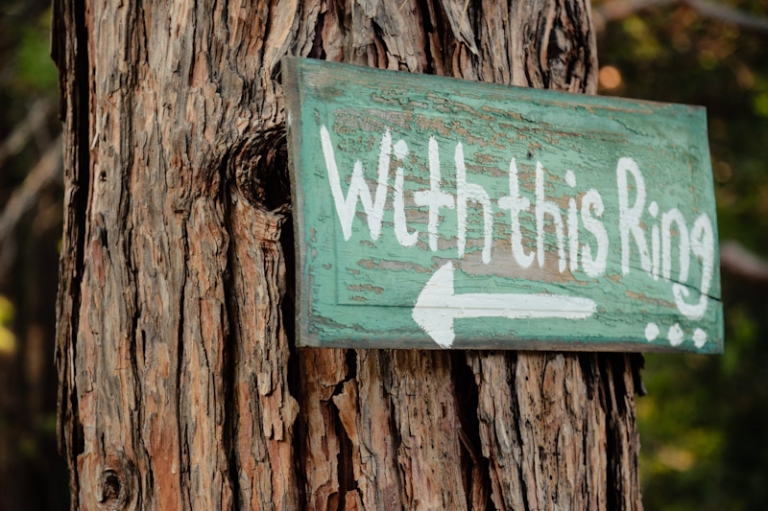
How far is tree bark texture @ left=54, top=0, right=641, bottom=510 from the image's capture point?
1.03 m

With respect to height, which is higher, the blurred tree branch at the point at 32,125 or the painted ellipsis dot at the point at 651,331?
the blurred tree branch at the point at 32,125

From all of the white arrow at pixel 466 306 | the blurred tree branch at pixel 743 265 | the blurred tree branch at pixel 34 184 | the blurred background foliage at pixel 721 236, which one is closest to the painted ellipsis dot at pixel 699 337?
the white arrow at pixel 466 306

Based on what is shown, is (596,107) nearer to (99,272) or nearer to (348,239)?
(348,239)

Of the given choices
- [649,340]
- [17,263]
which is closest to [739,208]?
[649,340]

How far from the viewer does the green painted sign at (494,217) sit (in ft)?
3.22

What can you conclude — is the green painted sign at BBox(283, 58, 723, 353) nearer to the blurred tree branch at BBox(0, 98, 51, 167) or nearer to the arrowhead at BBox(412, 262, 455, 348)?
the arrowhead at BBox(412, 262, 455, 348)

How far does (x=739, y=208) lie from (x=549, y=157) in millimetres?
3833

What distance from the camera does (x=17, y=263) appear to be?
5.06 m

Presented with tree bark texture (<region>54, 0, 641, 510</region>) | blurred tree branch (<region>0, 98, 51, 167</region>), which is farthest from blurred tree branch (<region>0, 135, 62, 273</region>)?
tree bark texture (<region>54, 0, 641, 510</region>)

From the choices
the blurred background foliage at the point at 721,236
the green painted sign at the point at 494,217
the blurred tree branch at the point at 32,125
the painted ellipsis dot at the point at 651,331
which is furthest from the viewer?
the blurred background foliage at the point at 721,236

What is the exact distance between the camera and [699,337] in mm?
1282

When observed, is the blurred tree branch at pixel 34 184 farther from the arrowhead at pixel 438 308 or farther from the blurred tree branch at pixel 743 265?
the blurred tree branch at pixel 743 265

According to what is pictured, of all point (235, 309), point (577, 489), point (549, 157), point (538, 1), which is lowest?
point (577, 489)

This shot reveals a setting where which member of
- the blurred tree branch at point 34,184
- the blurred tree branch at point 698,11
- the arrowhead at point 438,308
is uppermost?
the blurred tree branch at point 698,11
